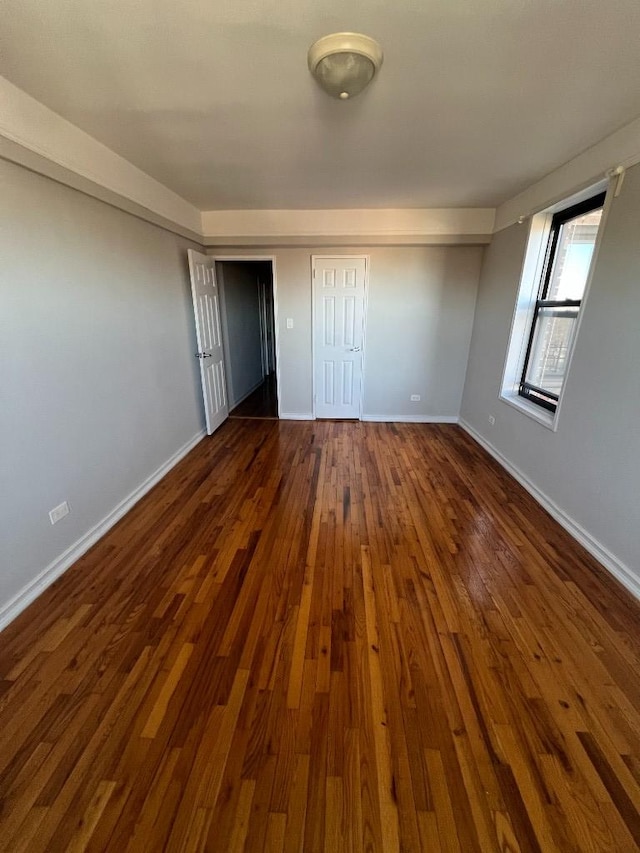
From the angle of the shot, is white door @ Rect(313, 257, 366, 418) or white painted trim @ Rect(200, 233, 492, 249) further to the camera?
white door @ Rect(313, 257, 366, 418)

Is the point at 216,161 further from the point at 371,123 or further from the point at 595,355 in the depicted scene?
the point at 595,355

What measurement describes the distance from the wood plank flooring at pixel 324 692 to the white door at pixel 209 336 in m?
1.82

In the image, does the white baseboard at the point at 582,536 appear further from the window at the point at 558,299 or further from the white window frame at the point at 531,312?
the window at the point at 558,299

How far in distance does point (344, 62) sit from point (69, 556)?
295 cm

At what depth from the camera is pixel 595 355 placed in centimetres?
220

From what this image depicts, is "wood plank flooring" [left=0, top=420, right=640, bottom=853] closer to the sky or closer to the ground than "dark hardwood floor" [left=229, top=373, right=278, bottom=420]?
closer to the ground

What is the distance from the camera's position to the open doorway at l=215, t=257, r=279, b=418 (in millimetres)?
4586

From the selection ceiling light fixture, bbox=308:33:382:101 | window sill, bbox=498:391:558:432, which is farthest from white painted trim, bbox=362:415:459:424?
ceiling light fixture, bbox=308:33:382:101

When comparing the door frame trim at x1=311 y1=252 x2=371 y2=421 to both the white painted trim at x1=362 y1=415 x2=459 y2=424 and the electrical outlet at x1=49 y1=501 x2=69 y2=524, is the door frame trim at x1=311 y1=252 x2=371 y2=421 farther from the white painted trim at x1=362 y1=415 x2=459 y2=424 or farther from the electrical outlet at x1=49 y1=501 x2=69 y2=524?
the electrical outlet at x1=49 y1=501 x2=69 y2=524

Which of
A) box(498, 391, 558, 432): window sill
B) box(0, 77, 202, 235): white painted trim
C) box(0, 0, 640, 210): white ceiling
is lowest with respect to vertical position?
box(498, 391, 558, 432): window sill

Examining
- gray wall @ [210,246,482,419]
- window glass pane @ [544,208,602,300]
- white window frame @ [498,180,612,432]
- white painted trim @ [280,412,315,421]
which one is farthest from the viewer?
white painted trim @ [280,412,315,421]

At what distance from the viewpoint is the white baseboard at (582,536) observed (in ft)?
6.27

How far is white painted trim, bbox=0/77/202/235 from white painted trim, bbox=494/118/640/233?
3.25 metres

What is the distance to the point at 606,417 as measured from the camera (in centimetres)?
210
